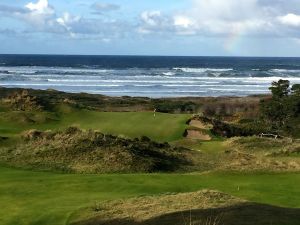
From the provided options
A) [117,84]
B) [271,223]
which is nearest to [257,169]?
[271,223]

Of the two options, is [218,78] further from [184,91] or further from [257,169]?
[257,169]

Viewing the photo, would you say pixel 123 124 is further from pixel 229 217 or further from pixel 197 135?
pixel 229 217

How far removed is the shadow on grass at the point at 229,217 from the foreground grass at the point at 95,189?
63.7 inches

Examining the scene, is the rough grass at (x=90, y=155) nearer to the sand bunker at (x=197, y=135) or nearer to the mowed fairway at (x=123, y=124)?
the sand bunker at (x=197, y=135)

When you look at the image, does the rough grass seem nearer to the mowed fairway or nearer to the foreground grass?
the foreground grass

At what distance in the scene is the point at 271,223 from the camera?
891 centimetres

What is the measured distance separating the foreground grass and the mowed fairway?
44.2 feet

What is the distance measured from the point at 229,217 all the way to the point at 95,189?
5.38m

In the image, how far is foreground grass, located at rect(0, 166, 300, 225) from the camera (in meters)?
11.1

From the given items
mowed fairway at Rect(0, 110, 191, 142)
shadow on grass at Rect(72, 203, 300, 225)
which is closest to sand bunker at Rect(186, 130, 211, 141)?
mowed fairway at Rect(0, 110, 191, 142)

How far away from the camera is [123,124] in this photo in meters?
31.6

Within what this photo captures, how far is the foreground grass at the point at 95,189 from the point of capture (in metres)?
11.1

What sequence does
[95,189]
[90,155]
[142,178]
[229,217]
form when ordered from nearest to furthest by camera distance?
[229,217] → [95,189] → [142,178] → [90,155]

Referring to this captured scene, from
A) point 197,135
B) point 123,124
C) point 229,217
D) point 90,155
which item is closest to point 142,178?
point 90,155
